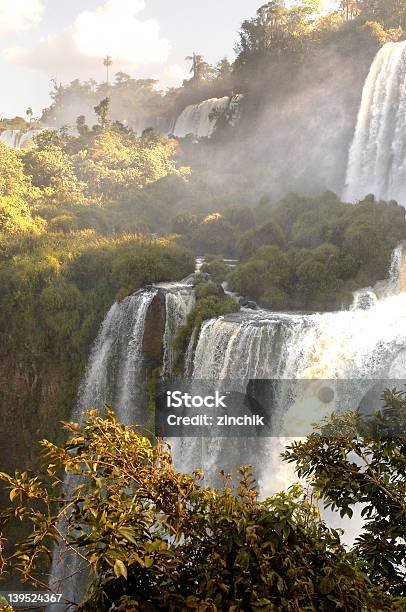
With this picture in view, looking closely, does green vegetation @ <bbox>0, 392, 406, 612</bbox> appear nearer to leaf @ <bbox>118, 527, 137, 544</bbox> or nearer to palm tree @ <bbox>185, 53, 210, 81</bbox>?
leaf @ <bbox>118, 527, 137, 544</bbox>

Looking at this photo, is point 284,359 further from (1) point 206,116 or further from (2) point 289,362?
(1) point 206,116

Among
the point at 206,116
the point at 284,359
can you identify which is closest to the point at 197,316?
the point at 284,359

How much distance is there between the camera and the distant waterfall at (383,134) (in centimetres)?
2088

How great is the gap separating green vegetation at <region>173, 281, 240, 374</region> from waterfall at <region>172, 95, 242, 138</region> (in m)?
20.7

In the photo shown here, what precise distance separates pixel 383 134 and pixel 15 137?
124 ft

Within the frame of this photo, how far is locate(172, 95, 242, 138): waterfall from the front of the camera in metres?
33.3

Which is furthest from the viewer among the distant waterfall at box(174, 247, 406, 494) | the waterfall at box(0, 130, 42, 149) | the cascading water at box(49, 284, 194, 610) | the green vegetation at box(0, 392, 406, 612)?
the waterfall at box(0, 130, 42, 149)

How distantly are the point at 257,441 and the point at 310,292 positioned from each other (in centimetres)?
546

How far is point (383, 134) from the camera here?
21484 millimetres

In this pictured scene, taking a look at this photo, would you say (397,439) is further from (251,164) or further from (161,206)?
(251,164)

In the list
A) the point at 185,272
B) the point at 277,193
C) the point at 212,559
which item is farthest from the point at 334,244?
the point at 212,559

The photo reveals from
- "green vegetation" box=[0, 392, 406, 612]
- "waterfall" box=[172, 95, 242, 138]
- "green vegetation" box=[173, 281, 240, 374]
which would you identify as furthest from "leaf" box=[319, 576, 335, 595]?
"waterfall" box=[172, 95, 242, 138]

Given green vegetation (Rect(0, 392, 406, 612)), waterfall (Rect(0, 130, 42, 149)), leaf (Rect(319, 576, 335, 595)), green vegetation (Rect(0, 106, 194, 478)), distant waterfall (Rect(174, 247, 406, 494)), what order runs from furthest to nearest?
waterfall (Rect(0, 130, 42, 149)) → green vegetation (Rect(0, 106, 194, 478)) → distant waterfall (Rect(174, 247, 406, 494)) → leaf (Rect(319, 576, 335, 595)) → green vegetation (Rect(0, 392, 406, 612))

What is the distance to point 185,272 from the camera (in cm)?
1905
